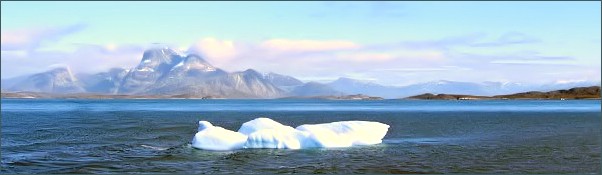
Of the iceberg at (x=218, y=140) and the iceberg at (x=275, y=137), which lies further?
the iceberg at (x=275, y=137)

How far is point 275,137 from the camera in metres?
33.7

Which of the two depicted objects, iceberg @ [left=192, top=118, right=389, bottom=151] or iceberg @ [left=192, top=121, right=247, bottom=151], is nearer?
iceberg @ [left=192, top=121, right=247, bottom=151]

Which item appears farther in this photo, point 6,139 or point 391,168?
point 6,139

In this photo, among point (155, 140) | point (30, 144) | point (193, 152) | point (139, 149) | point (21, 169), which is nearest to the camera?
point (21, 169)

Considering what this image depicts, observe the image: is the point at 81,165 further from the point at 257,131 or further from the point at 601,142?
the point at 601,142

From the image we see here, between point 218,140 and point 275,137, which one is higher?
point 275,137

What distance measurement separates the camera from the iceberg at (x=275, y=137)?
110ft

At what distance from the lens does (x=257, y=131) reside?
34375 mm

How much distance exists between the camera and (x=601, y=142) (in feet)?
129

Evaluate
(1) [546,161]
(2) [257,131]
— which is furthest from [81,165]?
(1) [546,161]

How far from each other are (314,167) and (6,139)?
2499 centimetres

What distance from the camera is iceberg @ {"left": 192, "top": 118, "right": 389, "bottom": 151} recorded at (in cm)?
3344

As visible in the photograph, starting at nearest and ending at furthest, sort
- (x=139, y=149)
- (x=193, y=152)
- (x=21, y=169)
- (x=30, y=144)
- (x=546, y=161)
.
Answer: (x=21, y=169) < (x=546, y=161) < (x=193, y=152) < (x=139, y=149) < (x=30, y=144)

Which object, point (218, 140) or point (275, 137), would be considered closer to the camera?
point (218, 140)
